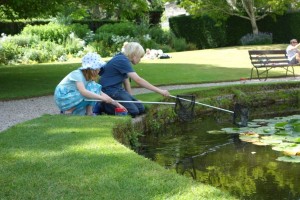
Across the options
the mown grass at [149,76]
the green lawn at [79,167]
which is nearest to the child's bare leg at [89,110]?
the green lawn at [79,167]

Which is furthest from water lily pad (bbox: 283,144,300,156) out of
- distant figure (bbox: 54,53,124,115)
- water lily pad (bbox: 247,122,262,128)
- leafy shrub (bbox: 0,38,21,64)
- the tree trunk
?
the tree trunk

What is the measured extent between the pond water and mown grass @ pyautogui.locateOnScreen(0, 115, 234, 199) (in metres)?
1.11

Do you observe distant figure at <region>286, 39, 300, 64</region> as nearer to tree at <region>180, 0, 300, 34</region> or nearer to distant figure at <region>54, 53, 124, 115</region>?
distant figure at <region>54, 53, 124, 115</region>

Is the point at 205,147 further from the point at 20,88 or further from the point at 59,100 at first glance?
the point at 20,88

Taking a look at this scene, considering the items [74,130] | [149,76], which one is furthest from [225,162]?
[149,76]

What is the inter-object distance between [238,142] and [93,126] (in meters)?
2.35

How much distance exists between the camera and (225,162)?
7.16 m

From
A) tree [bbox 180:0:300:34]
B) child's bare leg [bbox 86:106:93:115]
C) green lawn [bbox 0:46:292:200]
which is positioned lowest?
child's bare leg [bbox 86:106:93:115]

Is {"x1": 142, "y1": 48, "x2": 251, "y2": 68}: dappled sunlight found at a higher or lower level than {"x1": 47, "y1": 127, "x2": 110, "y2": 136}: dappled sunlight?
lower

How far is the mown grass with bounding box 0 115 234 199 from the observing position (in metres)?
4.28

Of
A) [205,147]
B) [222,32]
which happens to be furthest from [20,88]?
[222,32]

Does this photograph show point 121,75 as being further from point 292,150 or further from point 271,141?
point 292,150

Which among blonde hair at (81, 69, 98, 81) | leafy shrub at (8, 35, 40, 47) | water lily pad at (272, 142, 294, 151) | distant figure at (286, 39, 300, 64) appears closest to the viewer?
water lily pad at (272, 142, 294, 151)

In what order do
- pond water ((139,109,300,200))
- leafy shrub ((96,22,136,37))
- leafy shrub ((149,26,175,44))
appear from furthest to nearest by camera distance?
leafy shrub ((149,26,175,44))
leafy shrub ((96,22,136,37))
pond water ((139,109,300,200))
